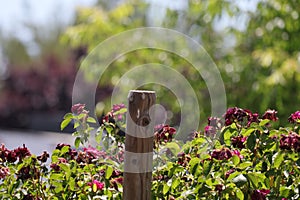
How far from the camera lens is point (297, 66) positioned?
450 centimetres

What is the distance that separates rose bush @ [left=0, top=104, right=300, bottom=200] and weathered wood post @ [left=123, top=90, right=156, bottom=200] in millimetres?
74

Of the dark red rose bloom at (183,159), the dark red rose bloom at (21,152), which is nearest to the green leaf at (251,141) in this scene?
the dark red rose bloom at (183,159)

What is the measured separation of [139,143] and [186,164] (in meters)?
0.20

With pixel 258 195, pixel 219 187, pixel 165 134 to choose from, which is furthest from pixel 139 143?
pixel 258 195

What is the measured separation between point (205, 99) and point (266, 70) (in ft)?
2.26

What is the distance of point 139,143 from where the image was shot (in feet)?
5.58

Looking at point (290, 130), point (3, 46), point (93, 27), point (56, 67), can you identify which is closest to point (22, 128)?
point (56, 67)

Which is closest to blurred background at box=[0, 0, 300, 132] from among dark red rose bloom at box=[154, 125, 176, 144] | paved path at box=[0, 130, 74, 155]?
paved path at box=[0, 130, 74, 155]

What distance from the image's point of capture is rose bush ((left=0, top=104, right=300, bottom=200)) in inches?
64.1

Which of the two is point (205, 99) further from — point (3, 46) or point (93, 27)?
point (3, 46)

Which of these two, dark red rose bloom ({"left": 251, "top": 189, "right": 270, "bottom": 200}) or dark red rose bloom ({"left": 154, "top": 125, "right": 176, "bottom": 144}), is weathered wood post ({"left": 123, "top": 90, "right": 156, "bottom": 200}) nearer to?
dark red rose bloom ({"left": 154, "top": 125, "right": 176, "bottom": 144})

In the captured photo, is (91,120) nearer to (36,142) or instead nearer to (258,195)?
(258,195)

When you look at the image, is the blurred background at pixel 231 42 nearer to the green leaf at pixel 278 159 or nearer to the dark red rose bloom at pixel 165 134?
the dark red rose bloom at pixel 165 134

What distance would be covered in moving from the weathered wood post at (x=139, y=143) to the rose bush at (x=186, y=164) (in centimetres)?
7
